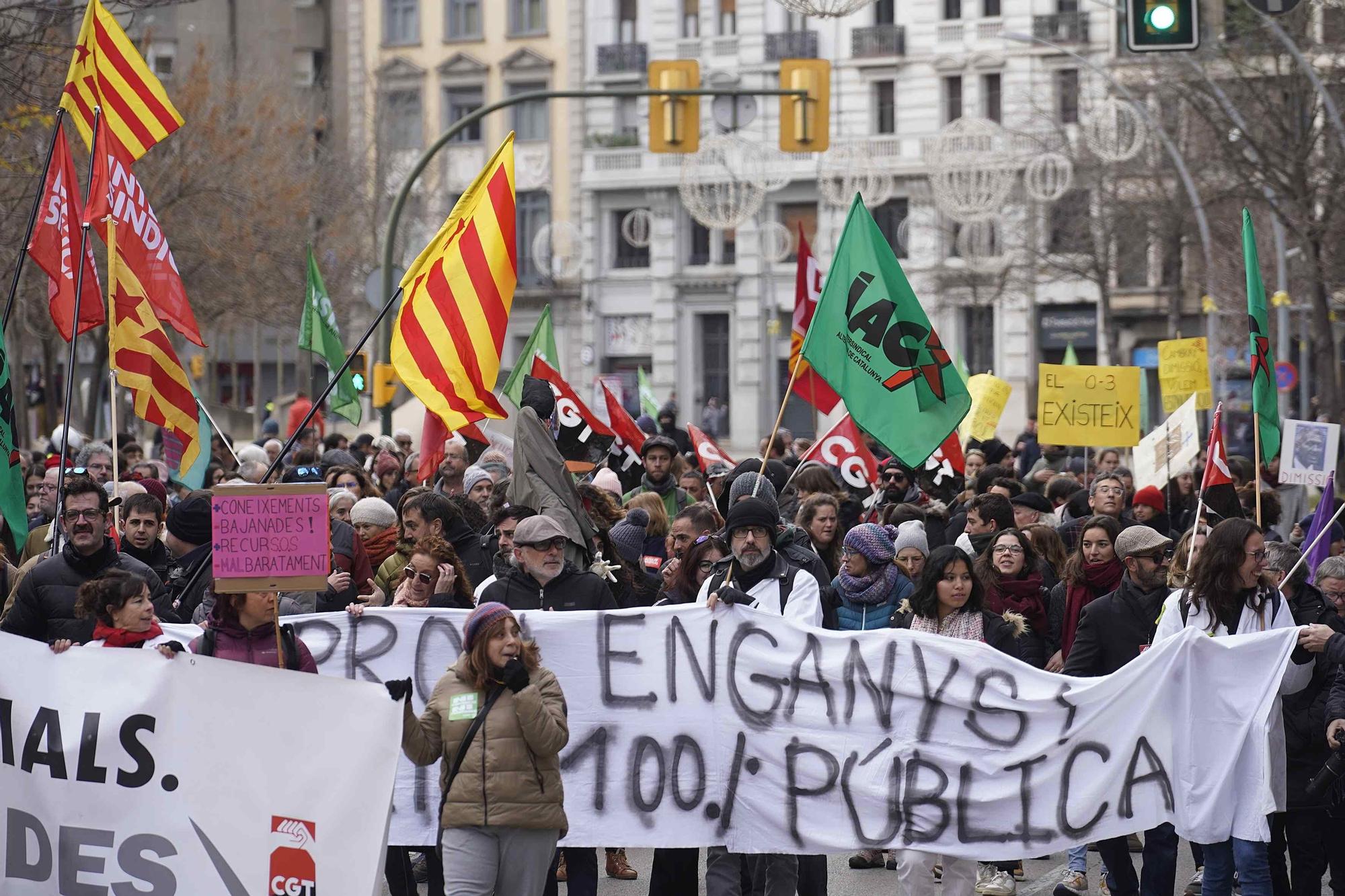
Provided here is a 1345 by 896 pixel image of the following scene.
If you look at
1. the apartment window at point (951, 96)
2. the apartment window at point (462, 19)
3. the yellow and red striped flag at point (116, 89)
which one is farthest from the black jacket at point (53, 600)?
the apartment window at point (462, 19)

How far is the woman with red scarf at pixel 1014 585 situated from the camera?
8.82 m

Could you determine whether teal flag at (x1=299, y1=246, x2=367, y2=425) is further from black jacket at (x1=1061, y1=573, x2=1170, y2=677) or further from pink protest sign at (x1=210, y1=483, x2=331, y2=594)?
pink protest sign at (x1=210, y1=483, x2=331, y2=594)

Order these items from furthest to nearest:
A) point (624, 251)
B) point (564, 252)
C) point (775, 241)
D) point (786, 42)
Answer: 1. point (564, 252)
2. point (624, 251)
3. point (786, 42)
4. point (775, 241)

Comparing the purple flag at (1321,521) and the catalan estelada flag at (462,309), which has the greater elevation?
the catalan estelada flag at (462,309)

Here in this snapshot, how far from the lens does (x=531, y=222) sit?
5791cm

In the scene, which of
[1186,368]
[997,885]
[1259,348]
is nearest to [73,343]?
[997,885]

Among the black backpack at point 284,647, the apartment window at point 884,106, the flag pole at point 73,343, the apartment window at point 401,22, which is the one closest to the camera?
the black backpack at point 284,647

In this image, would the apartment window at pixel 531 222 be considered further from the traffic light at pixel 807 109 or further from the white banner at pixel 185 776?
the white banner at pixel 185 776

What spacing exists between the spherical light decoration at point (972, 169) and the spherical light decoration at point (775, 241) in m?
8.05

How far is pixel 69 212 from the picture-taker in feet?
36.7

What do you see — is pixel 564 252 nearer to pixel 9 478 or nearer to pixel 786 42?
pixel 786 42

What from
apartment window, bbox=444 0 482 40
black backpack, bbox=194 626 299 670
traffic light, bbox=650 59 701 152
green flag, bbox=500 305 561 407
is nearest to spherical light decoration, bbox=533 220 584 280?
apartment window, bbox=444 0 482 40

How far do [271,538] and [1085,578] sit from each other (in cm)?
395

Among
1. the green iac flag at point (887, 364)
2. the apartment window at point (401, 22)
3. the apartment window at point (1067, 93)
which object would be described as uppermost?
the apartment window at point (401, 22)
